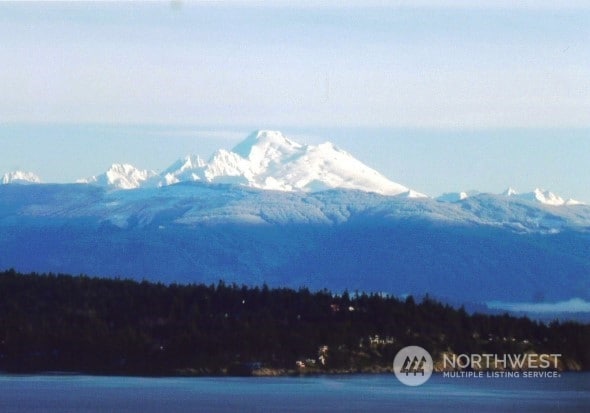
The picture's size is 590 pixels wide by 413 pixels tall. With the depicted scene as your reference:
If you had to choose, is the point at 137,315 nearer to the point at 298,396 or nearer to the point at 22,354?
the point at 22,354

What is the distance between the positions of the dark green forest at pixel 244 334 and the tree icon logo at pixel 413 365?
47 cm

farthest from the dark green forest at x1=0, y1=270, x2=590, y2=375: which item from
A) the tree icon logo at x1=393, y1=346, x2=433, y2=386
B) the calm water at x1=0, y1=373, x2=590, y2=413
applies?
the calm water at x1=0, y1=373, x2=590, y2=413

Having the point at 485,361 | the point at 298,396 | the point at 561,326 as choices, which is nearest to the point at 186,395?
the point at 298,396

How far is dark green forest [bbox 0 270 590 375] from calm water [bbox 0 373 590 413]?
96.6 inches

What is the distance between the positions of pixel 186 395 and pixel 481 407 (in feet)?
38.3

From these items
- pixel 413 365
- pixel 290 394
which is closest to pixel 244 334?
pixel 413 365

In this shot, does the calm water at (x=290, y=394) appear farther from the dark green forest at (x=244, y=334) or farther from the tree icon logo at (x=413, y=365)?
the dark green forest at (x=244, y=334)

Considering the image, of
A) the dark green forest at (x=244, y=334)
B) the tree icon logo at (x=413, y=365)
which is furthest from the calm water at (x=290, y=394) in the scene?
the dark green forest at (x=244, y=334)

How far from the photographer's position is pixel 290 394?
7006 cm

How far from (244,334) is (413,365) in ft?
25.3

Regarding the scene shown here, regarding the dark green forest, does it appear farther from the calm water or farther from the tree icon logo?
the calm water

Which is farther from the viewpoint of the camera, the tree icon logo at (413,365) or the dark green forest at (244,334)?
the dark green forest at (244,334)

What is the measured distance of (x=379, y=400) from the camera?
225 feet

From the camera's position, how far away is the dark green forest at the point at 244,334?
261ft
